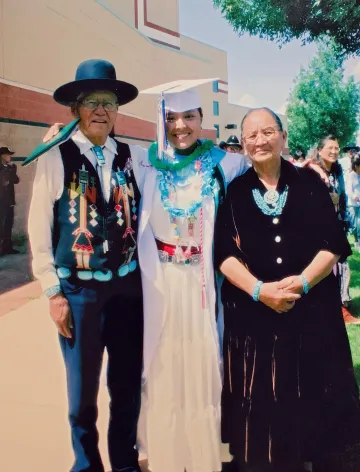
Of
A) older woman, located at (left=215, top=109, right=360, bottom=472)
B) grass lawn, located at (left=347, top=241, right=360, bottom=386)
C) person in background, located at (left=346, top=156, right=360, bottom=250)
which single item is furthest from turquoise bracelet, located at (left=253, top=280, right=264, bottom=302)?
person in background, located at (left=346, top=156, right=360, bottom=250)

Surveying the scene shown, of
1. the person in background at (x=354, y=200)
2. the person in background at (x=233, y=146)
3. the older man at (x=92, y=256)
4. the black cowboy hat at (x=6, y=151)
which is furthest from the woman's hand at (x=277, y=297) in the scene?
the person in background at (x=354, y=200)

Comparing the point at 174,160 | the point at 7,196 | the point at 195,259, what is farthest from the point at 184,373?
the point at 7,196

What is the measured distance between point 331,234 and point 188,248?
59cm

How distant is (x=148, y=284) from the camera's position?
1.98 meters

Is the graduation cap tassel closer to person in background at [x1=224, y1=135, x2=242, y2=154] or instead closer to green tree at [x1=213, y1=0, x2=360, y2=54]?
green tree at [x1=213, y1=0, x2=360, y2=54]

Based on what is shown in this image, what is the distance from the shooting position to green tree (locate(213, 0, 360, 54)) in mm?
3816

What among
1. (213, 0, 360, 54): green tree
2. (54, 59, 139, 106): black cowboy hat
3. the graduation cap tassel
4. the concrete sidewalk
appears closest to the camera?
Answer: (54, 59, 139, 106): black cowboy hat

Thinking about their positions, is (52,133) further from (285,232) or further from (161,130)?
(285,232)

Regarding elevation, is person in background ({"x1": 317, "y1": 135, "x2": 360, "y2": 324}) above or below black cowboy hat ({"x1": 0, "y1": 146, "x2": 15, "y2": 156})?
below

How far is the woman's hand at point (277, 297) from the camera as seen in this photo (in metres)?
1.77

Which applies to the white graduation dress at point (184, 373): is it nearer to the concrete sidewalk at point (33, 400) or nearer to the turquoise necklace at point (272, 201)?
the turquoise necklace at point (272, 201)

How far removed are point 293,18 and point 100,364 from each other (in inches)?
134

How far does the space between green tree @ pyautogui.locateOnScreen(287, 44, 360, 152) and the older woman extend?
8.58 ft

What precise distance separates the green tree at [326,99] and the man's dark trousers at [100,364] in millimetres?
3068
